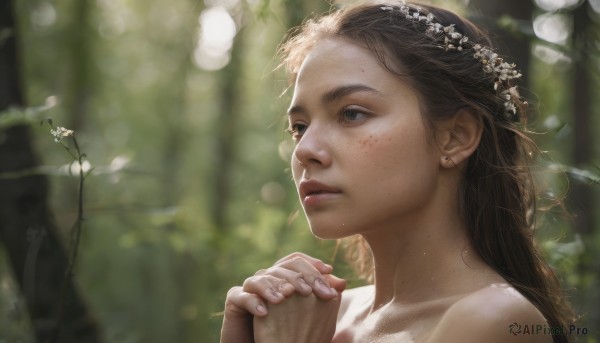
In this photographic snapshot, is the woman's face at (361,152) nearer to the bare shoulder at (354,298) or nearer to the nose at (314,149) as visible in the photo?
the nose at (314,149)

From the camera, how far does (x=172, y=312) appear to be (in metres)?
18.4

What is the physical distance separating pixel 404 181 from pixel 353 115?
12.0 inches

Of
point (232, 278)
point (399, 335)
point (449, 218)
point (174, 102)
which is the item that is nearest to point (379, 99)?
point (449, 218)

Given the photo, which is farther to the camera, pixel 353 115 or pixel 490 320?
pixel 353 115

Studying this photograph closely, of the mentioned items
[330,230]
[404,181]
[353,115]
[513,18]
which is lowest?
[330,230]

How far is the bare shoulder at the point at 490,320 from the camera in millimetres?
2229

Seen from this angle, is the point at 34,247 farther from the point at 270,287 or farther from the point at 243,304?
the point at 270,287

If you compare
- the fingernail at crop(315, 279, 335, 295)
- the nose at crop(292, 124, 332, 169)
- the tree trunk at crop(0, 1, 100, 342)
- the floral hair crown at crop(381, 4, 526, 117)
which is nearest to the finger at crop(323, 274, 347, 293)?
the fingernail at crop(315, 279, 335, 295)

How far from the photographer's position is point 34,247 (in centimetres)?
380

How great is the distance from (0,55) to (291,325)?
2578 mm

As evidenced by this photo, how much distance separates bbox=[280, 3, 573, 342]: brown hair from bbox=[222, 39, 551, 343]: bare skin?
58 mm

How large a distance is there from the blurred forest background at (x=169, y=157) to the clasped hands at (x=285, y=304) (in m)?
0.67

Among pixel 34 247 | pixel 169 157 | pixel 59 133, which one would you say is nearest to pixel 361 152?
pixel 59 133

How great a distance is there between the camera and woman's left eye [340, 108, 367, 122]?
2.60m
